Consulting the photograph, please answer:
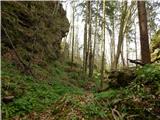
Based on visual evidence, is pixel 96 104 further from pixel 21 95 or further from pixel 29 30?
pixel 29 30

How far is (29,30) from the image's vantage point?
17.0 m

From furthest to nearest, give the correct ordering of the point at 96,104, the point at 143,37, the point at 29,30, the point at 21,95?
the point at 29,30 → the point at 143,37 → the point at 21,95 → the point at 96,104

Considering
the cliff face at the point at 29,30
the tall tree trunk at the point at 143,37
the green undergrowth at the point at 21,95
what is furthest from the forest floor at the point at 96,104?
the cliff face at the point at 29,30

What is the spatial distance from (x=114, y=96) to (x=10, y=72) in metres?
5.58

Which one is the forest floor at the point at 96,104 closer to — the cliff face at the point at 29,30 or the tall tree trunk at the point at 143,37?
the tall tree trunk at the point at 143,37

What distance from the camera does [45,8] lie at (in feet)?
70.0

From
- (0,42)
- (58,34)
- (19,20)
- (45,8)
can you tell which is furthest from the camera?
(58,34)

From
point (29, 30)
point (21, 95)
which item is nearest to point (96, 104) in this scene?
point (21, 95)

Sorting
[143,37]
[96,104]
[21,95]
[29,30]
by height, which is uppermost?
[29,30]

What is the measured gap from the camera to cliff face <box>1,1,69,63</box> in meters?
14.8

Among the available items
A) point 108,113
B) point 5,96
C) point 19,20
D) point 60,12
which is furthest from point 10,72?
point 60,12

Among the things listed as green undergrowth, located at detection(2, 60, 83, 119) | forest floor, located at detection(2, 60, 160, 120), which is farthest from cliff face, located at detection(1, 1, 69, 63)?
forest floor, located at detection(2, 60, 160, 120)

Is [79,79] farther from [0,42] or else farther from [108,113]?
[108,113]

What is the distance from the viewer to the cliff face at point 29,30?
1482cm
